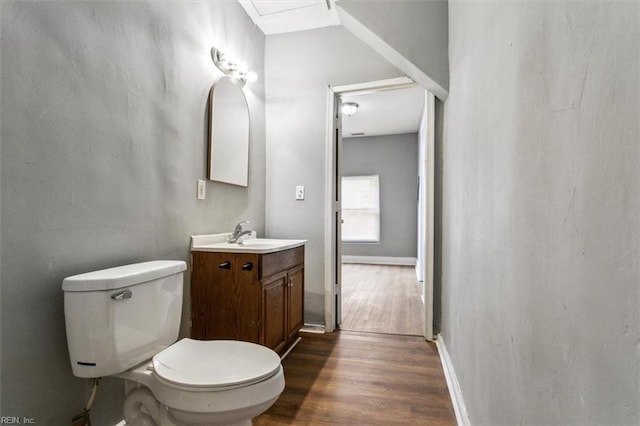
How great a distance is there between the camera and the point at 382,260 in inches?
245

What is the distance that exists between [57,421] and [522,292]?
1.58 metres

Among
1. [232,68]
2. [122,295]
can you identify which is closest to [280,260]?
[122,295]

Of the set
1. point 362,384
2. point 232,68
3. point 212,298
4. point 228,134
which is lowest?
point 362,384

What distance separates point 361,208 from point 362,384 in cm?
468

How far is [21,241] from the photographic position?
104cm

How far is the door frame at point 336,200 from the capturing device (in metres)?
2.50

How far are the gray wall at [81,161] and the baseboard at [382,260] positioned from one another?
4.74 meters

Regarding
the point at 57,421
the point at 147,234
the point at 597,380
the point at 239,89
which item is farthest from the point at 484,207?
the point at 239,89

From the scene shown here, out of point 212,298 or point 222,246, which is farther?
point 222,246

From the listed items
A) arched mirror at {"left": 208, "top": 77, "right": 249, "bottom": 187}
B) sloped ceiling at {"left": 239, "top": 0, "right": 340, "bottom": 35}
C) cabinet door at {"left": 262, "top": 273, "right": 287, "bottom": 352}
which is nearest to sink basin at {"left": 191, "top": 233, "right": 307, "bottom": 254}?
cabinet door at {"left": 262, "top": 273, "right": 287, "bottom": 352}

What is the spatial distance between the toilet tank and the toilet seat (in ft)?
0.35

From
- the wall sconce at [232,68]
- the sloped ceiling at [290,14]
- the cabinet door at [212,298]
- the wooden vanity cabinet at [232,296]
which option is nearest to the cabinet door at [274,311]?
the wooden vanity cabinet at [232,296]

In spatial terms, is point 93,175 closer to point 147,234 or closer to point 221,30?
point 147,234

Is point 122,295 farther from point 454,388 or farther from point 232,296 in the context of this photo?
point 454,388
